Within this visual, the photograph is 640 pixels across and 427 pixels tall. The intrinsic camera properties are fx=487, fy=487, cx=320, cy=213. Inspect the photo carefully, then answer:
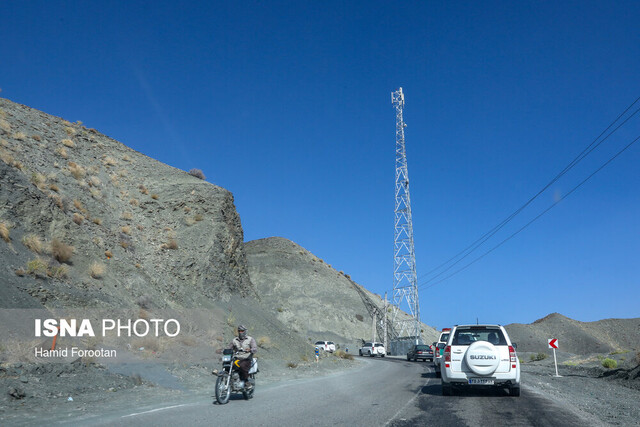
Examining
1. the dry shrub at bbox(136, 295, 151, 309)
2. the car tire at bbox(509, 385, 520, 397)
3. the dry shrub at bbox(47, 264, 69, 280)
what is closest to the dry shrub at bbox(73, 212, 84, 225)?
the dry shrub at bbox(136, 295, 151, 309)

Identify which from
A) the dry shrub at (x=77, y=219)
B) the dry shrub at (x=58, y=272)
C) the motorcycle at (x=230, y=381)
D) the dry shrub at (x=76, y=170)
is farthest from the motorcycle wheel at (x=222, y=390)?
the dry shrub at (x=76, y=170)

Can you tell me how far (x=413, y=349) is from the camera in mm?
42562

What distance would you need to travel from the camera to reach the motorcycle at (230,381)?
11.5 m

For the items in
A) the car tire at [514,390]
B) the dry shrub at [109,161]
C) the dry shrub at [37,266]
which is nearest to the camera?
the car tire at [514,390]

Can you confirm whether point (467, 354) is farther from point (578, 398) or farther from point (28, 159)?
point (28, 159)

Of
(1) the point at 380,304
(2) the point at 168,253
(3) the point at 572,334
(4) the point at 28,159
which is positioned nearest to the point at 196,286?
(2) the point at 168,253

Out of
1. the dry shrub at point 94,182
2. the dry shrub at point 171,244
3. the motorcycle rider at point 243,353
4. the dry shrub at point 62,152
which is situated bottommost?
the motorcycle rider at point 243,353

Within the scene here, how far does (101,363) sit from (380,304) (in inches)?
3281

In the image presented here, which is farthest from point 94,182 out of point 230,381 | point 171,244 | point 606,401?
point 606,401

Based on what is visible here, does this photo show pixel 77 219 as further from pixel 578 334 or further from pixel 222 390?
pixel 578 334

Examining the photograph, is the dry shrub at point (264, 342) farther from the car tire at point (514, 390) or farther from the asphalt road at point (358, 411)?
the car tire at point (514, 390)

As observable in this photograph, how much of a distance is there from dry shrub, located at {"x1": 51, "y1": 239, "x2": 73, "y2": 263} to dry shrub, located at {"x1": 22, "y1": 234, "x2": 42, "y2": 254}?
61 centimetres

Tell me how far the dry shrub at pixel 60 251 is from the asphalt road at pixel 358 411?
38.5ft

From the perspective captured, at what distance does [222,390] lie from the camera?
11547mm
